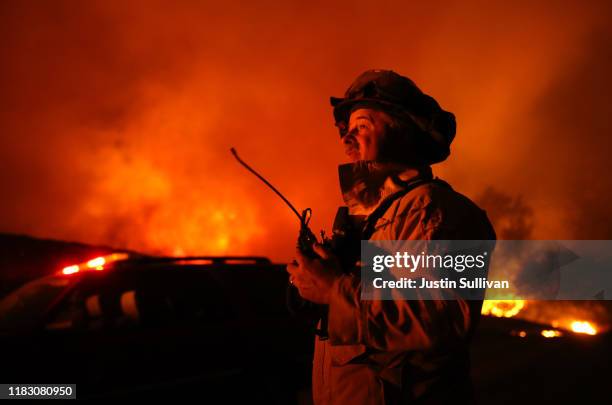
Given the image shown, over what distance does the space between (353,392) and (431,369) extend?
27 centimetres

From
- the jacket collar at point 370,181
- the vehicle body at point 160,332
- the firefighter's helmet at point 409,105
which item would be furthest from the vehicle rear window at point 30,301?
the firefighter's helmet at point 409,105

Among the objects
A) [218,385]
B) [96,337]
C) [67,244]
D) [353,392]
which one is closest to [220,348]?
[218,385]

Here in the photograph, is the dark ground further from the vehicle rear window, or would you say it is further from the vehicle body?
the vehicle rear window

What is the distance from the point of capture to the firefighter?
1.29m

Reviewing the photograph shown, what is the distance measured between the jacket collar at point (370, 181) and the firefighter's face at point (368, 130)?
0.05m

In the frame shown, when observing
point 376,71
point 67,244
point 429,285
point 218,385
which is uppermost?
point 67,244

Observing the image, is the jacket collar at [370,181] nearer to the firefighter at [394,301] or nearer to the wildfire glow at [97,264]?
the firefighter at [394,301]

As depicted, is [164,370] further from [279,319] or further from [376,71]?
[376,71]

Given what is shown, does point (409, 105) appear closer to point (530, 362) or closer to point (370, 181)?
point (370, 181)

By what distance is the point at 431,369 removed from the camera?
4.75 feet

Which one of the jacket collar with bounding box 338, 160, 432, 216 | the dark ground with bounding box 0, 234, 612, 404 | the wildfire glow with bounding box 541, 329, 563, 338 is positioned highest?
the jacket collar with bounding box 338, 160, 432, 216

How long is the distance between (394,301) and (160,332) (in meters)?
2.94

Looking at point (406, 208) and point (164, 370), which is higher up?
point (406, 208)

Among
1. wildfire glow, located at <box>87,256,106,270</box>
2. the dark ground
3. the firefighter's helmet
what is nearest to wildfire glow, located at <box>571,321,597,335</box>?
the dark ground
